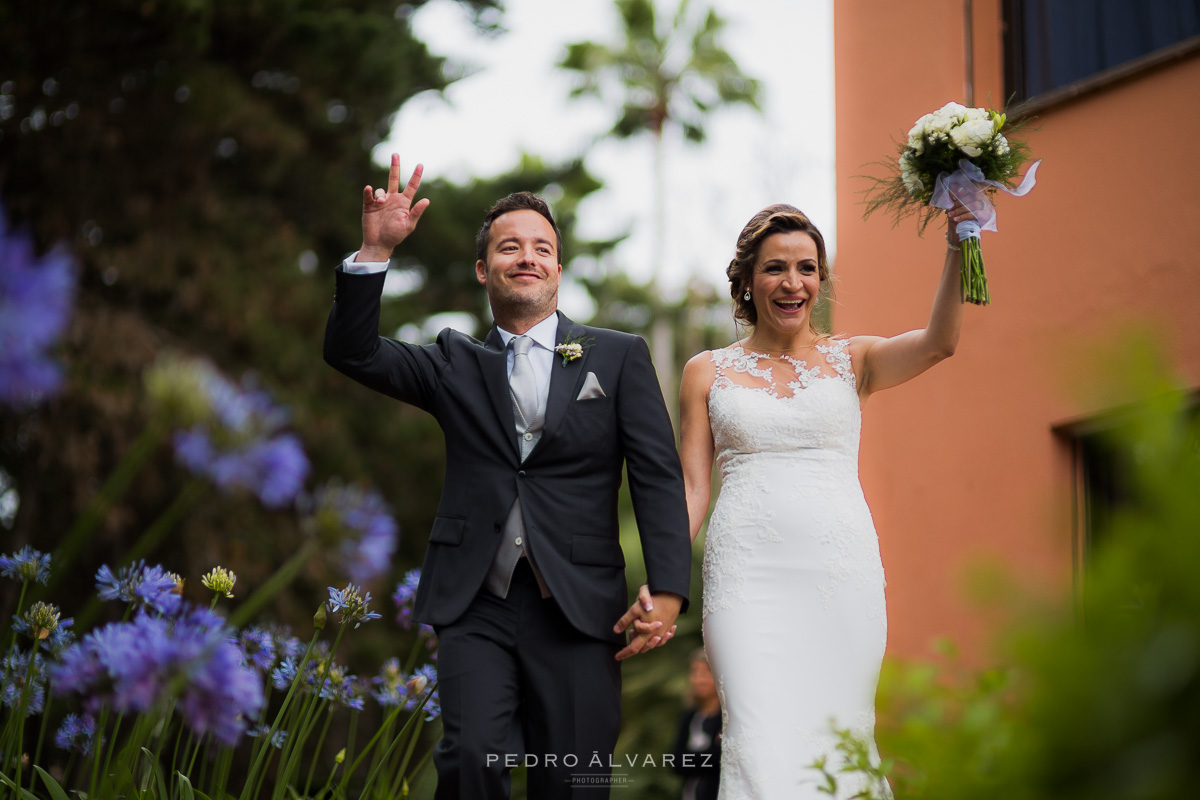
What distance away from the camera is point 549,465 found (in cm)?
382

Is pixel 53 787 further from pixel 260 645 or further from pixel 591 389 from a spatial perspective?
pixel 591 389

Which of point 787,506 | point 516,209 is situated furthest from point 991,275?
point 516,209

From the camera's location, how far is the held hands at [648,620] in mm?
3646

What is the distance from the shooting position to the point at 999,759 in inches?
36.2

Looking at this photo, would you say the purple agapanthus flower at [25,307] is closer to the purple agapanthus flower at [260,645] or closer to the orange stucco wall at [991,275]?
the purple agapanthus flower at [260,645]

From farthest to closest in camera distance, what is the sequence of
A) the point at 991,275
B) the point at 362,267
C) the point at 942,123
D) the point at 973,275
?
the point at 991,275, the point at 942,123, the point at 973,275, the point at 362,267

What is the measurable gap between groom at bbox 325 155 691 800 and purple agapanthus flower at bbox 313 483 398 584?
5.79 feet

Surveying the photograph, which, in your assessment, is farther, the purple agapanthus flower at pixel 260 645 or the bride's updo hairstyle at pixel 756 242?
the bride's updo hairstyle at pixel 756 242

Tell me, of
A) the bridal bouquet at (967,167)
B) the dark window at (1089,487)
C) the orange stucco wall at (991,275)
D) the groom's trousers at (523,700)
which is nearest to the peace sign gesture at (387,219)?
the groom's trousers at (523,700)

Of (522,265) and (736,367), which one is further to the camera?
(736,367)

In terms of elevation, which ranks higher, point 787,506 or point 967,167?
point 967,167

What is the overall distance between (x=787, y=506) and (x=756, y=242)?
3.24 feet

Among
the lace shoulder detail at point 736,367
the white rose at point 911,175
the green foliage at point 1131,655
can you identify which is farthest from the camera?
the lace shoulder detail at point 736,367

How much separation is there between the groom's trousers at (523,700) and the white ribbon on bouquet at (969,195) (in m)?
1.81
